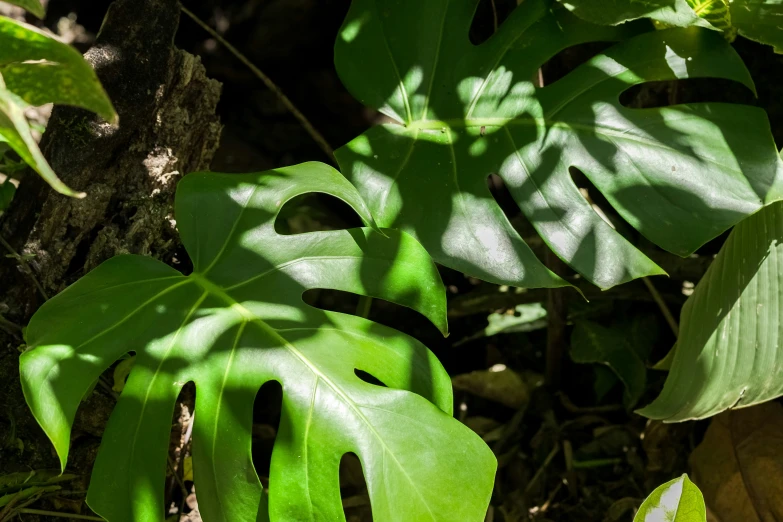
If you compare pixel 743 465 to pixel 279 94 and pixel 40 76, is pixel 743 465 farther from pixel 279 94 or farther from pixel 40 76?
pixel 40 76

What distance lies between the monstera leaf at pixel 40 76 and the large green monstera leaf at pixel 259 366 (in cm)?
27

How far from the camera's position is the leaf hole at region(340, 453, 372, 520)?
63.4 inches

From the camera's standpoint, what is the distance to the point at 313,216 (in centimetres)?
207

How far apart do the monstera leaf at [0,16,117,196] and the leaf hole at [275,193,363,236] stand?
862 mm

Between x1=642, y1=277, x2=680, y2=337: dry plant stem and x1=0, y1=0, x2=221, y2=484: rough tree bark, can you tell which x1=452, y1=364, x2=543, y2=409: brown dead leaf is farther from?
x1=0, y1=0, x2=221, y2=484: rough tree bark

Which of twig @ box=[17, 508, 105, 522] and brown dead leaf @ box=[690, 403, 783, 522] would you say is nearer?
twig @ box=[17, 508, 105, 522]

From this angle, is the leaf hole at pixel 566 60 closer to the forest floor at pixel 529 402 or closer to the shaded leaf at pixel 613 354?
the forest floor at pixel 529 402

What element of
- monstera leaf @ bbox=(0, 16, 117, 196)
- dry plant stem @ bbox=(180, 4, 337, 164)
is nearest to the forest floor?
dry plant stem @ bbox=(180, 4, 337, 164)

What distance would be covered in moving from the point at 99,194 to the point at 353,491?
0.97 meters

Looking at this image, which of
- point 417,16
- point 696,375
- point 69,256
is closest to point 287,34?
point 417,16

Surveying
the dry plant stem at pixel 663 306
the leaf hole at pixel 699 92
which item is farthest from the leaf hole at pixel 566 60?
the dry plant stem at pixel 663 306

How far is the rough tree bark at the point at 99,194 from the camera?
1.20 m

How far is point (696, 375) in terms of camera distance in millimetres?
1230

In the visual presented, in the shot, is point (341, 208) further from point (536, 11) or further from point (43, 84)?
point (43, 84)
